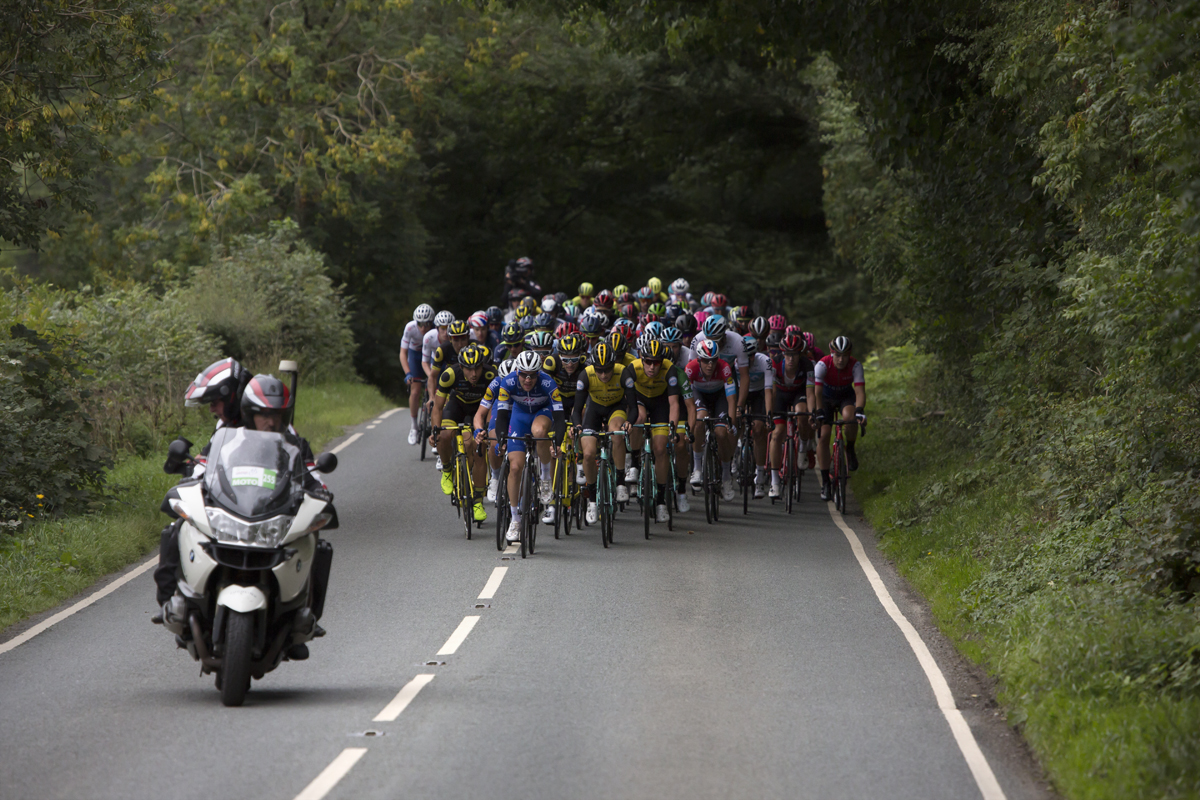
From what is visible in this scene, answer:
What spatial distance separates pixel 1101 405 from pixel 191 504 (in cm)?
787

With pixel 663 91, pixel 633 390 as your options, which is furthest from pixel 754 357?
pixel 663 91

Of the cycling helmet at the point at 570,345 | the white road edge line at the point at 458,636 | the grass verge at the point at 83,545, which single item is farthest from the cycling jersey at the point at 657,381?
the grass verge at the point at 83,545

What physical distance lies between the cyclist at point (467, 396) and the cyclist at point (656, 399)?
1.65 meters

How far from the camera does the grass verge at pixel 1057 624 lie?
711 cm

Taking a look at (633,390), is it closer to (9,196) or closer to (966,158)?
(966,158)

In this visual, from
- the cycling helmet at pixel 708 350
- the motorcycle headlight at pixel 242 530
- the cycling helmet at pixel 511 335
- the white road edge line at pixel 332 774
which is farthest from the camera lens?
the cycling helmet at pixel 708 350

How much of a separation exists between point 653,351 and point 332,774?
28.4 ft

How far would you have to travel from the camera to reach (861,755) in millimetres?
7707

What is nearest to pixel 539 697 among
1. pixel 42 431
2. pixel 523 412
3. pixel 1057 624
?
pixel 1057 624

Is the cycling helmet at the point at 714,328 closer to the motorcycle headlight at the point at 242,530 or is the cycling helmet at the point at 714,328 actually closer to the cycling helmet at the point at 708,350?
the cycling helmet at the point at 708,350

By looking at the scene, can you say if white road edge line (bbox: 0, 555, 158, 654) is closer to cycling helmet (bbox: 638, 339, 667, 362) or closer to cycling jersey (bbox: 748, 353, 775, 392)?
cycling helmet (bbox: 638, 339, 667, 362)

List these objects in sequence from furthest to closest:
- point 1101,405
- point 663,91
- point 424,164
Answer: point 424,164
point 663,91
point 1101,405

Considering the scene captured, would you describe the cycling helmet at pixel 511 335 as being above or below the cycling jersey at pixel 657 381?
above

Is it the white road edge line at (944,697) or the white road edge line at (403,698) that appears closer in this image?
the white road edge line at (944,697)
